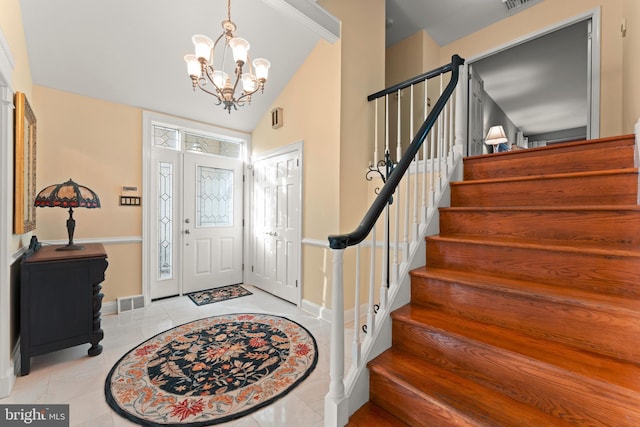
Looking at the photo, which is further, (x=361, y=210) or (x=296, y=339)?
(x=361, y=210)

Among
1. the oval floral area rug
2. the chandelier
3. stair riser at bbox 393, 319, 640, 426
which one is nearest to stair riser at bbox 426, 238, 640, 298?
stair riser at bbox 393, 319, 640, 426

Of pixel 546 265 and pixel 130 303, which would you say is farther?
pixel 130 303

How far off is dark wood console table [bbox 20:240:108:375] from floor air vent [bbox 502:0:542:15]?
530 centimetres

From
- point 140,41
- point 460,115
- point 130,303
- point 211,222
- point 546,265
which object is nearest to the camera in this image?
point 546,265

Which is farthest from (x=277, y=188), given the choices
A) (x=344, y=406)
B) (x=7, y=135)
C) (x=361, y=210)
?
(x=344, y=406)

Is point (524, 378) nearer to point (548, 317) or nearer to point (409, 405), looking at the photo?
point (548, 317)

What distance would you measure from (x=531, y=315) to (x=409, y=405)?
722 mm

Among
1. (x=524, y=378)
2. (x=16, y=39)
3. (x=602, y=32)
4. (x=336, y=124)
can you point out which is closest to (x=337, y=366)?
(x=524, y=378)

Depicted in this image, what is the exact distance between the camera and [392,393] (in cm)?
134

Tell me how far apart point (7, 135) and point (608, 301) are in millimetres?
3482

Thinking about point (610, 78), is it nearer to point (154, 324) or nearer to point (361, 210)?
point (361, 210)

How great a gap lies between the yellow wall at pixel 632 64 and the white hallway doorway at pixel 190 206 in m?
4.23

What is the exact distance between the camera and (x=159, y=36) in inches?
113

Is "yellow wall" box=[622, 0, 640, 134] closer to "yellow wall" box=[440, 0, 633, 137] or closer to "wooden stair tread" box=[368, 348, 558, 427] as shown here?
"yellow wall" box=[440, 0, 633, 137]
